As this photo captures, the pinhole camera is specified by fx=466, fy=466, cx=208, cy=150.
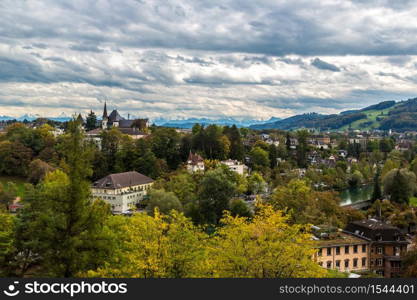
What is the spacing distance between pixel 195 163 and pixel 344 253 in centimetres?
4158

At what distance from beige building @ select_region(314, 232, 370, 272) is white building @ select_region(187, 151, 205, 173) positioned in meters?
38.7

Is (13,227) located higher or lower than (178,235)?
lower

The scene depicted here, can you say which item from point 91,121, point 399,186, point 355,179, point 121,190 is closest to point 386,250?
point 399,186

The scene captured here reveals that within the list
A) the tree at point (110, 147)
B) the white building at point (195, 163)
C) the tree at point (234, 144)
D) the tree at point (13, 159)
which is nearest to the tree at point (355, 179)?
the tree at point (234, 144)

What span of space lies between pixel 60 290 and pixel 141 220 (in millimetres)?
6437

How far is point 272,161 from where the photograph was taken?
93.8 metres

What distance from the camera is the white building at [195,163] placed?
74794 mm

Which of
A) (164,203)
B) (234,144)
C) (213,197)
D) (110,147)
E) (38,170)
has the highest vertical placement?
(234,144)

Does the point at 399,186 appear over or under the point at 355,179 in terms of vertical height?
over

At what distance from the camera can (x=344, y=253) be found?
118ft

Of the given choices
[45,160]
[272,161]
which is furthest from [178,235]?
[272,161]

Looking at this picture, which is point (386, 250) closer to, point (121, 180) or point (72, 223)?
point (72, 223)

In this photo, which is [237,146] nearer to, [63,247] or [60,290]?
[63,247]

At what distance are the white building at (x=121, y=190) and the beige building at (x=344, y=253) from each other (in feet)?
112
